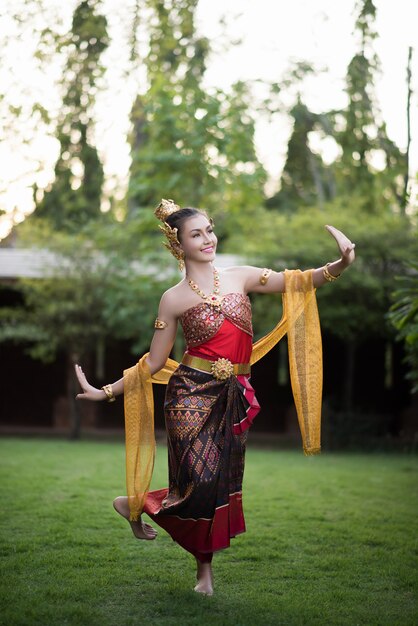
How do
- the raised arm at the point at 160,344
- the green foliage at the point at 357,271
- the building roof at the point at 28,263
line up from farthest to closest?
the building roof at the point at 28,263 < the green foliage at the point at 357,271 < the raised arm at the point at 160,344

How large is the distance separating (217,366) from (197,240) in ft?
2.17

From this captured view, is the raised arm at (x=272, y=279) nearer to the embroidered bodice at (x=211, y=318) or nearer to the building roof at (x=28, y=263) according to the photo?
the embroidered bodice at (x=211, y=318)

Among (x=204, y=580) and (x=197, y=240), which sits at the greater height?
(x=197, y=240)

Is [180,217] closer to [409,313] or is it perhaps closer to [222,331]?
[222,331]

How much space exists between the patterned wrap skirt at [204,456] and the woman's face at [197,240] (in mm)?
585

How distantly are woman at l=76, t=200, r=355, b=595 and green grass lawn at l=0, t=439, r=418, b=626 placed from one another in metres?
0.36

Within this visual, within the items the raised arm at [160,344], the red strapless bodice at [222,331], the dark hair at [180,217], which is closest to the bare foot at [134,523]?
the raised arm at [160,344]

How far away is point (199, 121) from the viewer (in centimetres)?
1405

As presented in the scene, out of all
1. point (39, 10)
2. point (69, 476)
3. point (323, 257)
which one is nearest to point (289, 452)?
point (323, 257)

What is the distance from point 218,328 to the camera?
429 cm

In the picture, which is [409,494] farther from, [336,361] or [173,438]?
[336,361]

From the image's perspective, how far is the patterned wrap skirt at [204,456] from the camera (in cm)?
427

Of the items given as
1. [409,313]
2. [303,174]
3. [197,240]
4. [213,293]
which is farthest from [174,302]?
[303,174]

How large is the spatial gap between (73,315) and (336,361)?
5.23 metres
